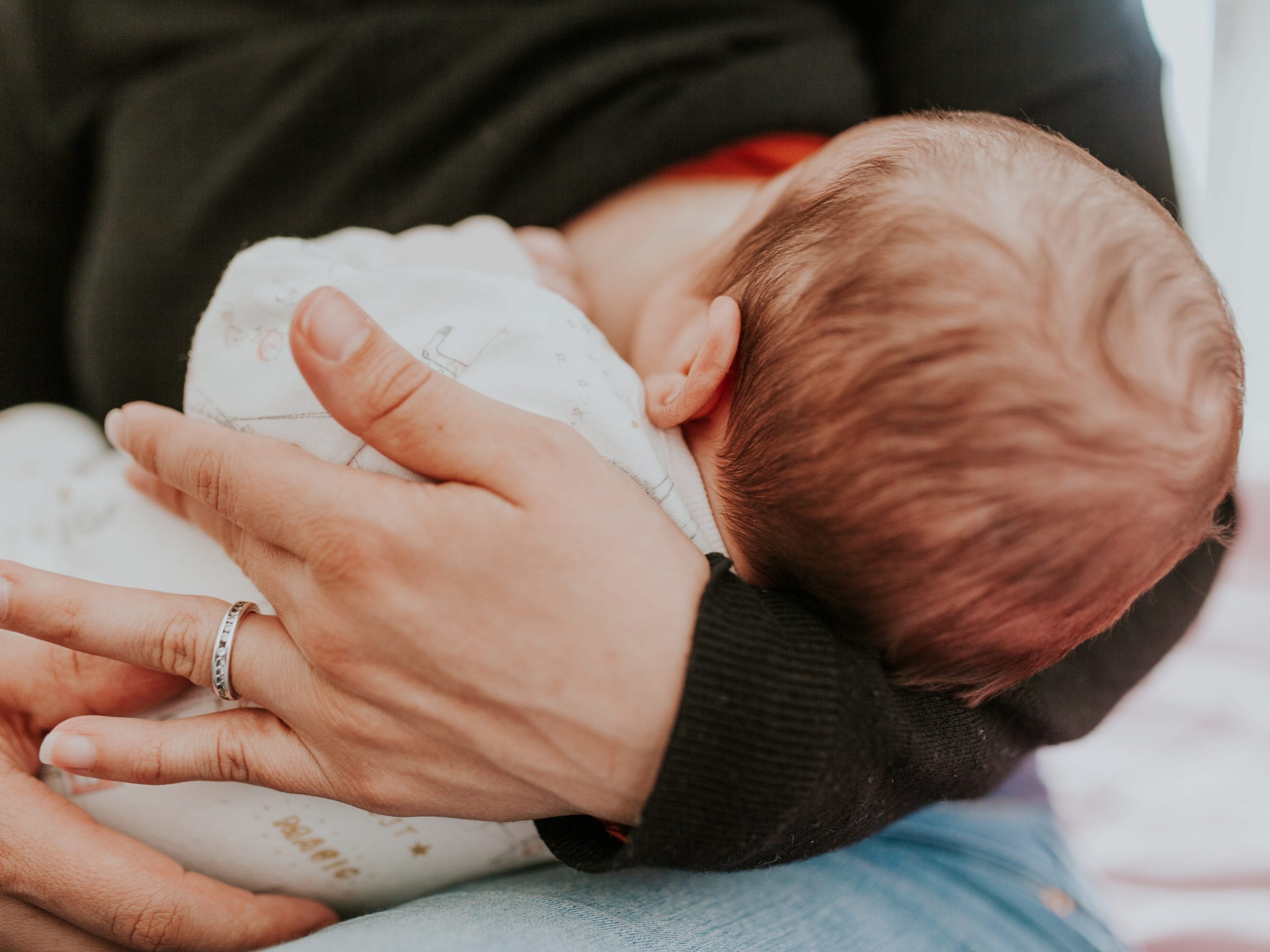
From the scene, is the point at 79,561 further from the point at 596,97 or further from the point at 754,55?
the point at 754,55

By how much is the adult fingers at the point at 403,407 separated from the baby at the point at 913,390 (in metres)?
0.06

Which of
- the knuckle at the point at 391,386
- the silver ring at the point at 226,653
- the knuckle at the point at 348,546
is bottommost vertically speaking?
the silver ring at the point at 226,653

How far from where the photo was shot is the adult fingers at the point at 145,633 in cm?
68

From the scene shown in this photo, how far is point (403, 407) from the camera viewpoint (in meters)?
0.63

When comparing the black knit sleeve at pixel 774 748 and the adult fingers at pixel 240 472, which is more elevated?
the adult fingers at pixel 240 472

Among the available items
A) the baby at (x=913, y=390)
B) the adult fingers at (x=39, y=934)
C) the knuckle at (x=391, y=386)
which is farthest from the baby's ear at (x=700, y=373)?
the adult fingers at (x=39, y=934)

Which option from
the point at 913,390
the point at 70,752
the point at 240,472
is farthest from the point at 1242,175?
the point at 70,752

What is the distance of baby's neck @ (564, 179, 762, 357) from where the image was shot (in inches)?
43.7

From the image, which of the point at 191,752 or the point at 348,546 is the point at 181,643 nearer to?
the point at 191,752

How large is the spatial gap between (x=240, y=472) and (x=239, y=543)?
0.34ft

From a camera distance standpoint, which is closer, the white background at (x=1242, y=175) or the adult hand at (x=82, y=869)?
the adult hand at (x=82, y=869)

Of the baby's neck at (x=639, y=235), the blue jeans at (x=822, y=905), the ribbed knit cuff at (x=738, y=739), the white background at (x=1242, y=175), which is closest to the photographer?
the ribbed knit cuff at (x=738, y=739)

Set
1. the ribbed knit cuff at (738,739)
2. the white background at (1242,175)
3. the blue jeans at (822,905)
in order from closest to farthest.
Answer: the ribbed knit cuff at (738,739)
the blue jeans at (822,905)
the white background at (1242,175)

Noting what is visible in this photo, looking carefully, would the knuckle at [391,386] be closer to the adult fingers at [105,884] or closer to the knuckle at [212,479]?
the knuckle at [212,479]
